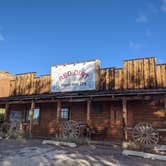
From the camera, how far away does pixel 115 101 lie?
49.9 ft

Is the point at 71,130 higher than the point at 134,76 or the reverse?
the reverse

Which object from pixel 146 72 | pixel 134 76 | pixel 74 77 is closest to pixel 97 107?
pixel 74 77

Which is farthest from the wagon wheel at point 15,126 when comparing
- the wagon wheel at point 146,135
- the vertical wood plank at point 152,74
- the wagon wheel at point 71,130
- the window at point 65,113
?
the vertical wood plank at point 152,74

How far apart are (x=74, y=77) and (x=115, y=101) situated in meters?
3.51

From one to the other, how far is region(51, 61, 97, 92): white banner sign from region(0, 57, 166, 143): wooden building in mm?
383

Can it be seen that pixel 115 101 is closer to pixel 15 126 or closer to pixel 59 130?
pixel 59 130

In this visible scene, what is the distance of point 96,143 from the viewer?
12633 mm

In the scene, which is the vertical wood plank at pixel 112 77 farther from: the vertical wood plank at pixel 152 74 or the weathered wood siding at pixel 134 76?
the vertical wood plank at pixel 152 74

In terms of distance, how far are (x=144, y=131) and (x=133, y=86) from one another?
3.68 metres

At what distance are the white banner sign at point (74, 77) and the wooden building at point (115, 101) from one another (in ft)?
1.26

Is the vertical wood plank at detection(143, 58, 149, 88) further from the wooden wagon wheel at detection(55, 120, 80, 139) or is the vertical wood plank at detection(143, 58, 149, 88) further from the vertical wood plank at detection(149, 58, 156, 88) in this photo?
the wooden wagon wheel at detection(55, 120, 80, 139)

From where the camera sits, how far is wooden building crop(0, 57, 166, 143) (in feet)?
43.4

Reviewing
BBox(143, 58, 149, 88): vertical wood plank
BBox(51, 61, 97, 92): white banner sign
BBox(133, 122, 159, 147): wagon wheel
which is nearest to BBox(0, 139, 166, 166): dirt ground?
BBox(133, 122, 159, 147): wagon wheel

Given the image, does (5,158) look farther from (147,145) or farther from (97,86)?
(97,86)
